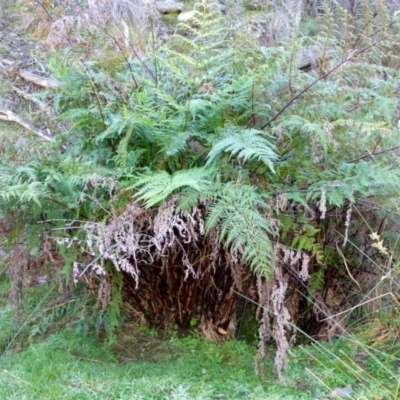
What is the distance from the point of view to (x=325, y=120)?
2.34m

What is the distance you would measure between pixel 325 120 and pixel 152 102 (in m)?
0.88

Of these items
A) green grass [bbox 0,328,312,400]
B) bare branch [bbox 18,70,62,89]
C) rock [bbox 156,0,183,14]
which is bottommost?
green grass [bbox 0,328,312,400]

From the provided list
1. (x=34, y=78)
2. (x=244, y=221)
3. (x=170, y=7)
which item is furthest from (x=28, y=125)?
(x=170, y=7)

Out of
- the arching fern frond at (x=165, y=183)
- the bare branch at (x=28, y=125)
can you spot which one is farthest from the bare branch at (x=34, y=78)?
the arching fern frond at (x=165, y=183)

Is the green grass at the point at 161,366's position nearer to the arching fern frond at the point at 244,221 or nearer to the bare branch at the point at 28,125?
the arching fern frond at the point at 244,221

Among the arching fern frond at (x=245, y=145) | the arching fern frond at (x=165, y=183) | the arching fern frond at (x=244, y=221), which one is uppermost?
the arching fern frond at (x=245, y=145)

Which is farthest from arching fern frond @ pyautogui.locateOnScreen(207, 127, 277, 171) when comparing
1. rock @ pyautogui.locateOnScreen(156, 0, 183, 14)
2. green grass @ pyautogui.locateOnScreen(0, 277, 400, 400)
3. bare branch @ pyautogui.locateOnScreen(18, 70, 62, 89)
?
rock @ pyautogui.locateOnScreen(156, 0, 183, 14)

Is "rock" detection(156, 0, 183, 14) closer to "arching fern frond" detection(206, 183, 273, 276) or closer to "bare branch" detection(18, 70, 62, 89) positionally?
"bare branch" detection(18, 70, 62, 89)

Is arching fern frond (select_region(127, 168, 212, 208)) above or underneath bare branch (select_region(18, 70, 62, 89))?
underneath

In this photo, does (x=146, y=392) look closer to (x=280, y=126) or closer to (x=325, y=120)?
(x=280, y=126)

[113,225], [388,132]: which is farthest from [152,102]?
[388,132]

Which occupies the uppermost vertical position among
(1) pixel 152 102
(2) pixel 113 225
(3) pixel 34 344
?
(1) pixel 152 102

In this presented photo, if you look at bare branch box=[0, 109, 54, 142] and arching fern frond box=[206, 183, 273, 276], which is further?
bare branch box=[0, 109, 54, 142]

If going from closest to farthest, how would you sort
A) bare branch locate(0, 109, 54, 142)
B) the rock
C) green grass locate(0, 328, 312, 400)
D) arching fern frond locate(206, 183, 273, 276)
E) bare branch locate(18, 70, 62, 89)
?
1. arching fern frond locate(206, 183, 273, 276)
2. green grass locate(0, 328, 312, 400)
3. bare branch locate(0, 109, 54, 142)
4. bare branch locate(18, 70, 62, 89)
5. the rock
